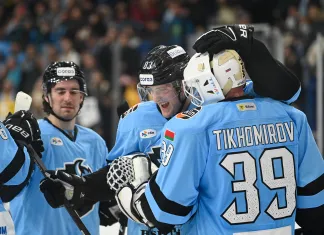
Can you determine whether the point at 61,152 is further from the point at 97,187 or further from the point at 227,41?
the point at 227,41

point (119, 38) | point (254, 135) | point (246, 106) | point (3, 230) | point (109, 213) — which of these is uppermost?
point (119, 38)

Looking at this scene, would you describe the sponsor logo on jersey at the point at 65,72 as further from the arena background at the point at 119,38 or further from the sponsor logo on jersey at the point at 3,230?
the arena background at the point at 119,38

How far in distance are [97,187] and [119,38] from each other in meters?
5.84

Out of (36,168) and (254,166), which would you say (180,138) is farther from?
(36,168)

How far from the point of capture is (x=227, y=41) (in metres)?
2.56

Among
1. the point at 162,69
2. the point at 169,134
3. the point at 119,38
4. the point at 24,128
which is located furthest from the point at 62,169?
the point at 119,38

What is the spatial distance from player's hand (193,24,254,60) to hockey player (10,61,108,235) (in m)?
1.05

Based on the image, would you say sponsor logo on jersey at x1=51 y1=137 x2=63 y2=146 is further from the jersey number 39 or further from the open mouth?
the jersey number 39

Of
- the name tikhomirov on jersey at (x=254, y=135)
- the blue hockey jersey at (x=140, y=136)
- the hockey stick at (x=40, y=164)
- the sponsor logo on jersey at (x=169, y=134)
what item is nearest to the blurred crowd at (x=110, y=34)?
the blue hockey jersey at (x=140, y=136)

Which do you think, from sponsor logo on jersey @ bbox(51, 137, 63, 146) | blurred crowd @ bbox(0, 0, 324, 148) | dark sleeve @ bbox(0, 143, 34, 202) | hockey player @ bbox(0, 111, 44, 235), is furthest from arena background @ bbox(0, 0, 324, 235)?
dark sleeve @ bbox(0, 143, 34, 202)

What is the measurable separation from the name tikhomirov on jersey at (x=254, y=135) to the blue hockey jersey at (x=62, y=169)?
125 centimetres

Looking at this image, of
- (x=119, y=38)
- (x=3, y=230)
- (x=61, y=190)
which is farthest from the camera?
(x=119, y=38)

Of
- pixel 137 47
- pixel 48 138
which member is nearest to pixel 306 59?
pixel 137 47

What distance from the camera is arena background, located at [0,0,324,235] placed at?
7410 millimetres
